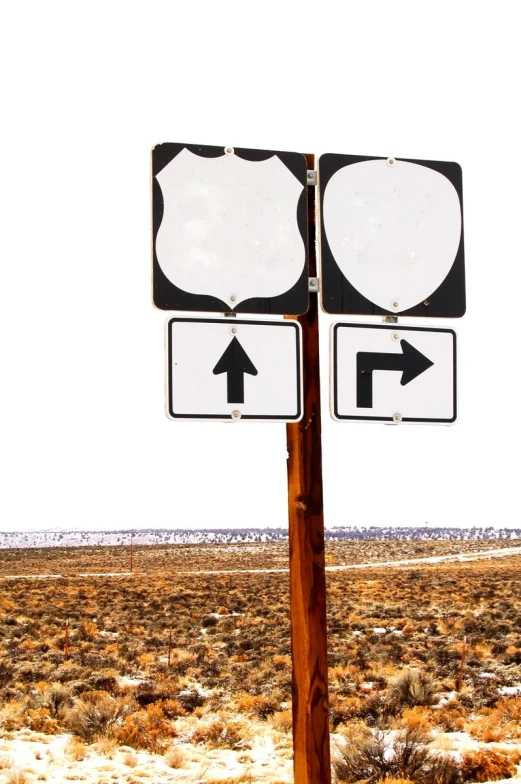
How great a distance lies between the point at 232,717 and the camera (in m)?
12.2

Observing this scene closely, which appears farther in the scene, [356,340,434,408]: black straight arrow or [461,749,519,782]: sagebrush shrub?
[461,749,519,782]: sagebrush shrub

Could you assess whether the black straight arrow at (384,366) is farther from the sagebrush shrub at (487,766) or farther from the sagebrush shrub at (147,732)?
the sagebrush shrub at (147,732)

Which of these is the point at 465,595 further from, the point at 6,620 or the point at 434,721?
the point at 434,721

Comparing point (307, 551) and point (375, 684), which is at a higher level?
point (307, 551)

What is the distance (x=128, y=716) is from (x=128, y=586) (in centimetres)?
2540

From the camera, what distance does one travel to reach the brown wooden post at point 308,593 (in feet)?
11.2

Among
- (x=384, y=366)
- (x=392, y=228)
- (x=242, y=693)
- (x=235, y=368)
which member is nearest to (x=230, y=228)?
(x=235, y=368)

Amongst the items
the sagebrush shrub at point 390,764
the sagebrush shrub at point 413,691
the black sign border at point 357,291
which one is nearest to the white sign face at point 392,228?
the black sign border at point 357,291

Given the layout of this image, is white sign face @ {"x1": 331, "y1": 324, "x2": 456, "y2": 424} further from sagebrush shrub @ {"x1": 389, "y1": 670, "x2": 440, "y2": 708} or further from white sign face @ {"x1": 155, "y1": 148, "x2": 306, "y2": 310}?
sagebrush shrub @ {"x1": 389, "y1": 670, "x2": 440, "y2": 708}

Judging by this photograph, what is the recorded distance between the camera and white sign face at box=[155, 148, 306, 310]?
11.0 ft

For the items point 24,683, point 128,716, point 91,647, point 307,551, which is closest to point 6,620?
point 91,647

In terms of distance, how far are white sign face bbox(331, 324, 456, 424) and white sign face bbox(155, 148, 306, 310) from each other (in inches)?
14.9

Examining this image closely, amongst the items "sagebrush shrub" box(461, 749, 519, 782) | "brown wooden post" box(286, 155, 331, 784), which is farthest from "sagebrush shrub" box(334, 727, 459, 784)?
"brown wooden post" box(286, 155, 331, 784)

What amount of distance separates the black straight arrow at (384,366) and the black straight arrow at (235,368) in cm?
48
